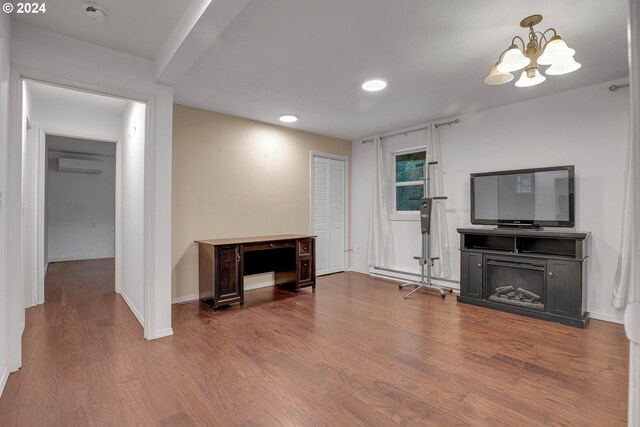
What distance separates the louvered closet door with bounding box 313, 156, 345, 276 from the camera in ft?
17.7

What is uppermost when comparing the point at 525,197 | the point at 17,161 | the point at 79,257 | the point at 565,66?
the point at 565,66

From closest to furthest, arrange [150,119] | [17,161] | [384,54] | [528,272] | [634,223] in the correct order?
[634,223] → [17,161] → [384,54] → [150,119] → [528,272]

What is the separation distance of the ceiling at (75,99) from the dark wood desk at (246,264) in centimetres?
197

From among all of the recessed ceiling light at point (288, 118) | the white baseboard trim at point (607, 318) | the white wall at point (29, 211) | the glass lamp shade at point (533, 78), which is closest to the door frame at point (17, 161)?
the white wall at point (29, 211)

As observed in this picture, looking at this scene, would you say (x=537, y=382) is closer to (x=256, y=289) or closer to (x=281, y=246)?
(x=281, y=246)

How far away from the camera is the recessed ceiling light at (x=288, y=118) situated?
4.31m

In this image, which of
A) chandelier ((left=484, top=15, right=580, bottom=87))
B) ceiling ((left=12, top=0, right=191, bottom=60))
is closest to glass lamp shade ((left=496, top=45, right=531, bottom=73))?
chandelier ((left=484, top=15, right=580, bottom=87))

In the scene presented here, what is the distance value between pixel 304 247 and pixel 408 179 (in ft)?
6.79

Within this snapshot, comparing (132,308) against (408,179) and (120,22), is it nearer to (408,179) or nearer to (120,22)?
(120,22)

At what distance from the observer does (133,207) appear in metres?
3.55

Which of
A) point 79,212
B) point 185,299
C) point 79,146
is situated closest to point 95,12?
point 185,299

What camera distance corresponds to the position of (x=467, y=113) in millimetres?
4262

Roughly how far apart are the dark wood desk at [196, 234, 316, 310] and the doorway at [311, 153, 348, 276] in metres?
0.88

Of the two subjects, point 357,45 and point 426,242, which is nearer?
point 357,45
